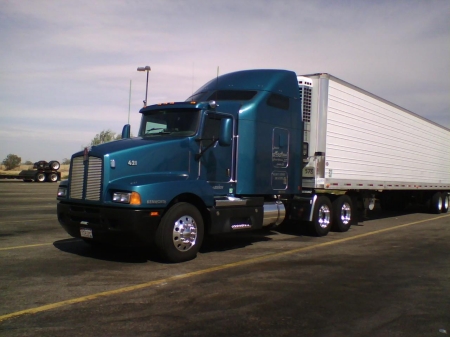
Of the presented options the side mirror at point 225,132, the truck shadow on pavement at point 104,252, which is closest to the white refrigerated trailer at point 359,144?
the side mirror at point 225,132

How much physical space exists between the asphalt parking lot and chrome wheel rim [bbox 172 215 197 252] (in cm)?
33

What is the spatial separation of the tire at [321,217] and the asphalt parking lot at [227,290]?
46.9 inches

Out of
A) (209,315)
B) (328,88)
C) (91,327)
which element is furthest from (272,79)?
(91,327)

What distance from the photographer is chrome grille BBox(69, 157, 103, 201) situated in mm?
7562

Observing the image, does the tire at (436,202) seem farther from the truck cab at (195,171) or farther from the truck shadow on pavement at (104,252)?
the truck shadow on pavement at (104,252)

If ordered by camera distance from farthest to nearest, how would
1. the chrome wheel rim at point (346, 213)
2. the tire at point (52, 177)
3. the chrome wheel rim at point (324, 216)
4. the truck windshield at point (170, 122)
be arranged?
1. the tire at point (52, 177)
2. the chrome wheel rim at point (346, 213)
3. the chrome wheel rim at point (324, 216)
4. the truck windshield at point (170, 122)

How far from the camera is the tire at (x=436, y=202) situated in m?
20.7

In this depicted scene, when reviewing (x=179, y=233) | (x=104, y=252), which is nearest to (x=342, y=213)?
(x=179, y=233)

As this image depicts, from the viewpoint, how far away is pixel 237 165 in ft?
31.1

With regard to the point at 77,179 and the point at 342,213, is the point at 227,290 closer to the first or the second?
the point at 77,179

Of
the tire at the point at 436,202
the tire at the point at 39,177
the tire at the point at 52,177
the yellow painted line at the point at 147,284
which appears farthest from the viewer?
the tire at the point at 52,177

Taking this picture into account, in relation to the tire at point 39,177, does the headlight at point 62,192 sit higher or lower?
lower

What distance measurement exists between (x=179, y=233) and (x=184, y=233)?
0.11m

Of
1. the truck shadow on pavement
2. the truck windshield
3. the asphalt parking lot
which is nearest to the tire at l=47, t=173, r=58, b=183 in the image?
the asphalt parking lot
